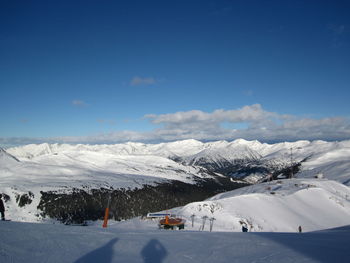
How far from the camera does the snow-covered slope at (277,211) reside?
1618 inches

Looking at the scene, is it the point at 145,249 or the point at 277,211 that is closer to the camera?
the point at 145,249

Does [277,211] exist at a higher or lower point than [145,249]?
lower

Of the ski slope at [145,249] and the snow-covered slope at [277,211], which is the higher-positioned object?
the ski slope at [145,249]

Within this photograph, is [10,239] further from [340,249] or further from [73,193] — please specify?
[73,193]

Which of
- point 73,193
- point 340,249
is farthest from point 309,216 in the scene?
point 73,193

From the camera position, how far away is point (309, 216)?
46281 millimetres

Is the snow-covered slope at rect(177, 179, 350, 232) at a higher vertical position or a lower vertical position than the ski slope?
lower

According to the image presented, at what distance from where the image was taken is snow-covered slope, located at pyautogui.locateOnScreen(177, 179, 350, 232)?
41094 mm

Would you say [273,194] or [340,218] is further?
[273,194]

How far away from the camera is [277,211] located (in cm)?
4716

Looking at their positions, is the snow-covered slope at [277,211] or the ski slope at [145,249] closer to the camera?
the ski slope at [145,249]

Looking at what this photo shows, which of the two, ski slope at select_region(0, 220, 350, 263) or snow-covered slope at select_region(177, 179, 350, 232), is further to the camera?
snow-covered slope at select_region(177, 179, 350, 232)

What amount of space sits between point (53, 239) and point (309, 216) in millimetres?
48437

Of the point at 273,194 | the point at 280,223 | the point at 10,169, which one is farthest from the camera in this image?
the point at 10,169
